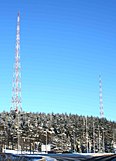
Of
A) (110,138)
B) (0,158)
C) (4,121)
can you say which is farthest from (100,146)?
(0,158)

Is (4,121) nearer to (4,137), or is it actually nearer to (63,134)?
(4,137)

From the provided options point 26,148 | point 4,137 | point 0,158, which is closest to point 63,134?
point 26,148

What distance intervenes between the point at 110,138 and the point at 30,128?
39436 mm

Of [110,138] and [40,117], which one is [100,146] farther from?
[40,117]

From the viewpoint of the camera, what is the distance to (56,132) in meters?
152

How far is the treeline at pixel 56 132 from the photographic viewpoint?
139750 millimetres

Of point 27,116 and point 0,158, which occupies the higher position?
point 27,116

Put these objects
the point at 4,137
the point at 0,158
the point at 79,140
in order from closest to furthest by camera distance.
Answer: the point at 0,158 → the point at 4,137 → the point at 79,140

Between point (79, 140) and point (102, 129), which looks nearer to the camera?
point (79, 140)

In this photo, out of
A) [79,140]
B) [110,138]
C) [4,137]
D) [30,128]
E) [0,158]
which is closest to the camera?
[0,158]

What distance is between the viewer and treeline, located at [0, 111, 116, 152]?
458 ft

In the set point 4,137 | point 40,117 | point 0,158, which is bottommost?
point 0,158

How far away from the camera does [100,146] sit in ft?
518

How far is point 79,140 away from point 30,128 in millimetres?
22479
